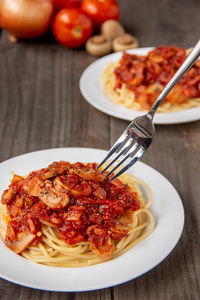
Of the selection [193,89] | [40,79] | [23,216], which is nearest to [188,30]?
[193,89]

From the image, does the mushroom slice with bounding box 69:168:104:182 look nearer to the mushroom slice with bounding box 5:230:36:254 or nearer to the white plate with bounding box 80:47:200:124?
the mushroom slice with bounding box 5:230:36:254

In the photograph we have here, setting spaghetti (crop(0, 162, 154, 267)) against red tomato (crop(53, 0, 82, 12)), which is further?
red tomato (crop(53, 0, 82, 12))

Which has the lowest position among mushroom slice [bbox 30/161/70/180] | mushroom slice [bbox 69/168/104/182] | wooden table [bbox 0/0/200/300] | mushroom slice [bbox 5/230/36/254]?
wooden table [bbox 0/0/200/300]

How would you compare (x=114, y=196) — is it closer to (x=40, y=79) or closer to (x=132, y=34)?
(x=40, y=79)

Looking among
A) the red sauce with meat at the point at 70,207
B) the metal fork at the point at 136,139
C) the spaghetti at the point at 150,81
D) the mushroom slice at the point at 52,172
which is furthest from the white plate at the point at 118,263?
the spaghetti at the point at 150,81

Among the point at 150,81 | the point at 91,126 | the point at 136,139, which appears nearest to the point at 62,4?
the point at 150,81

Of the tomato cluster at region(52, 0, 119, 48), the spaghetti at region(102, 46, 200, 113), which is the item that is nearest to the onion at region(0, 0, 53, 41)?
the tomato cluster at region(52, 0, 119, 48)
